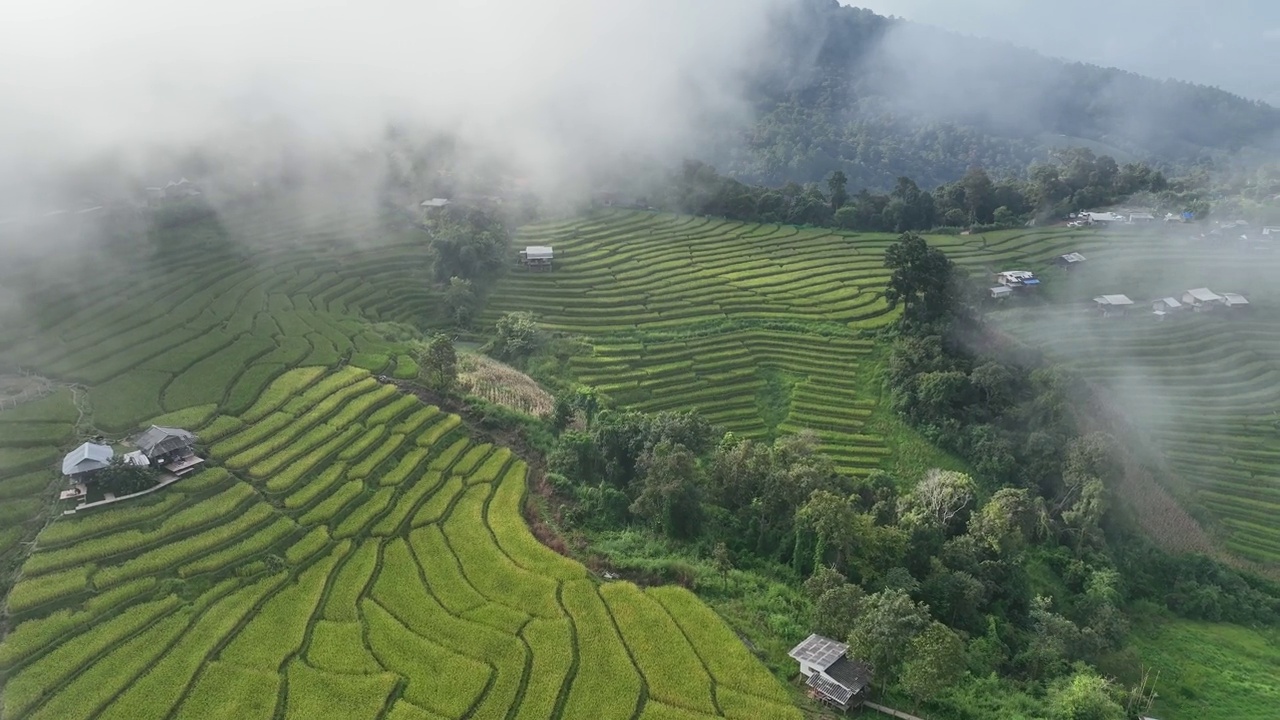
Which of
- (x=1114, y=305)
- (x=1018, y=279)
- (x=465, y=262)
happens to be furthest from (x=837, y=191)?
(x=465, y=262)

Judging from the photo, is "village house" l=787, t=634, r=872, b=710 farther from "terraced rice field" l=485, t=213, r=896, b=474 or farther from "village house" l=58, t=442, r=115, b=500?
"village house" l=58, t=442, r=115, b=500

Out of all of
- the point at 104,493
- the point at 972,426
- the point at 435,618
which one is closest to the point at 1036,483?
the point at 972,426

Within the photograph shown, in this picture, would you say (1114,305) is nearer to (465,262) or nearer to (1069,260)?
(1069,260)

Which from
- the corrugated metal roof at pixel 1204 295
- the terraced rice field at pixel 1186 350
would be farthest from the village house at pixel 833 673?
the corrugated metal roof at pixel 1204 295

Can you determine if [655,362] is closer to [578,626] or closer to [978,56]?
[578,626]

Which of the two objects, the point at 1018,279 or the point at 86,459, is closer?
the point at 86,459

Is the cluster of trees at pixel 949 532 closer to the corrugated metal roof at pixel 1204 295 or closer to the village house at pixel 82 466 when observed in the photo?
the village house at pixel 82 466

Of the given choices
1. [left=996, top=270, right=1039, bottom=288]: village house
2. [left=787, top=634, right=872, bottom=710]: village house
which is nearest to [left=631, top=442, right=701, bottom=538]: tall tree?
[left=787, top=634, right=872, bottom=710]: village house
